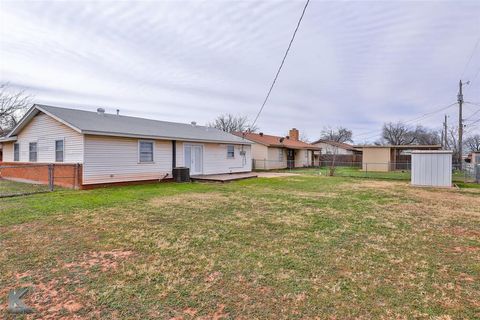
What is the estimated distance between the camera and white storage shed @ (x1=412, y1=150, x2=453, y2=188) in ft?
44.0

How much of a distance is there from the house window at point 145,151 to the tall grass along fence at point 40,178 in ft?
9.64

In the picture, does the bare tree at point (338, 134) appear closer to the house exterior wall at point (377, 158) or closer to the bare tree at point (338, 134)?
the bare tree at point (338, 134)

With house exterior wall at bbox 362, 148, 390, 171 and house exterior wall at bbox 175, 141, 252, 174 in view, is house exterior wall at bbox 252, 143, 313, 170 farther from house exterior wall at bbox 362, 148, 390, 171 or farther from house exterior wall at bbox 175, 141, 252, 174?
house exterior wall at bbox 362, 148, 390, 171

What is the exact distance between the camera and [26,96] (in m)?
27.9

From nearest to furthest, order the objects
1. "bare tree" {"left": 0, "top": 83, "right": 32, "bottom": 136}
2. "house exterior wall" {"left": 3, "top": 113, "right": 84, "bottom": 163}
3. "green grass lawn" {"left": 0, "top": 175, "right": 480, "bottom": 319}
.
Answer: "green grass lawn" {"left": 0, "top": 175, "right": 480, "bottom": 319}, "house exterior wall" {"left": 3, "top": 113, "right": 84, "bottom": 163}, "bare tree" {"left": 0, "top": 83, "right": 32, "bottom": 136}

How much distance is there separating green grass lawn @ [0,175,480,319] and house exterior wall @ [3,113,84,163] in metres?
5.15

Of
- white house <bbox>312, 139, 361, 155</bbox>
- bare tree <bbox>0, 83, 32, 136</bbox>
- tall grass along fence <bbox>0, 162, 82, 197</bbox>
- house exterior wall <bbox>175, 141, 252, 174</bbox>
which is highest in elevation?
bare tree <bbox>0, 83, 32, 136</bbox>

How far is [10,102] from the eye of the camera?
27375mm

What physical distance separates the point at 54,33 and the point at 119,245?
1033 cm

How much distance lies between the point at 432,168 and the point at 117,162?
14845 millimetres

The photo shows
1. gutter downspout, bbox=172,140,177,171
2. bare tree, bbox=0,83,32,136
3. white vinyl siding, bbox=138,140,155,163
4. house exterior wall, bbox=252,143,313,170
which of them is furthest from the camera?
house exterior wall, bbox=252,143,313,170

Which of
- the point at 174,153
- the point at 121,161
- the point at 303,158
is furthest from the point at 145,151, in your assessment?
the point at 303,158

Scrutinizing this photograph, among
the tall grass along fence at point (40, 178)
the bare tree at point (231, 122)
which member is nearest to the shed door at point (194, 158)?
the tall grass along fence at point (40, 178)

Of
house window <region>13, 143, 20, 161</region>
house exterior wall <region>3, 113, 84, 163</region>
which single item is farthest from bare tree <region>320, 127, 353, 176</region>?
house exterior wall <region>3, 113, 84, 163</region>
